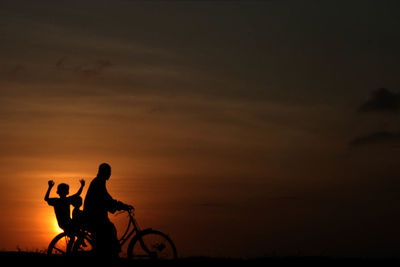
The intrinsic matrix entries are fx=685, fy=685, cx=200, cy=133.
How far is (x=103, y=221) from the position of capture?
58.0 feet

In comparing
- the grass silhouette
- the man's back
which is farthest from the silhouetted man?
the grass silhouette

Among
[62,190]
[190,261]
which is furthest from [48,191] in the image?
[190,261]

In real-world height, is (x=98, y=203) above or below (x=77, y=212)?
above

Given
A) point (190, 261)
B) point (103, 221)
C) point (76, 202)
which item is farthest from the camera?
point (190, 261)

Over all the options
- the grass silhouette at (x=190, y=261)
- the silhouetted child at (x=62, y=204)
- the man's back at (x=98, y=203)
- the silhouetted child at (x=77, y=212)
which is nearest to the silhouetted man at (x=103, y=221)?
the man's back at (x=98, y=203)

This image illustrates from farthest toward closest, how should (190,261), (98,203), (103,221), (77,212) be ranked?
(190,261) < (77,212) < (103,221) < (98,203)

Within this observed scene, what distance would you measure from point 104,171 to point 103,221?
141 cm

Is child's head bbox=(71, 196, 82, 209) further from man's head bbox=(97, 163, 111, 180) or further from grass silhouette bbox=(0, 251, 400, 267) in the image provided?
grass silhouette bbox=(0, 251, 400, 267)

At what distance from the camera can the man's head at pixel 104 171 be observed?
56.2 feet

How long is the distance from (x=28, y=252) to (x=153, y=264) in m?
5.56

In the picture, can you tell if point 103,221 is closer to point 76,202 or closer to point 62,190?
point 76,202

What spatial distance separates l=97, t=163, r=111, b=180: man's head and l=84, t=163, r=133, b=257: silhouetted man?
40cm

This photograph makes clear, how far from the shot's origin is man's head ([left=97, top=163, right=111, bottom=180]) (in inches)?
675

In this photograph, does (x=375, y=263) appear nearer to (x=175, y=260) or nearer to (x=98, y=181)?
(x=175, y=260)
